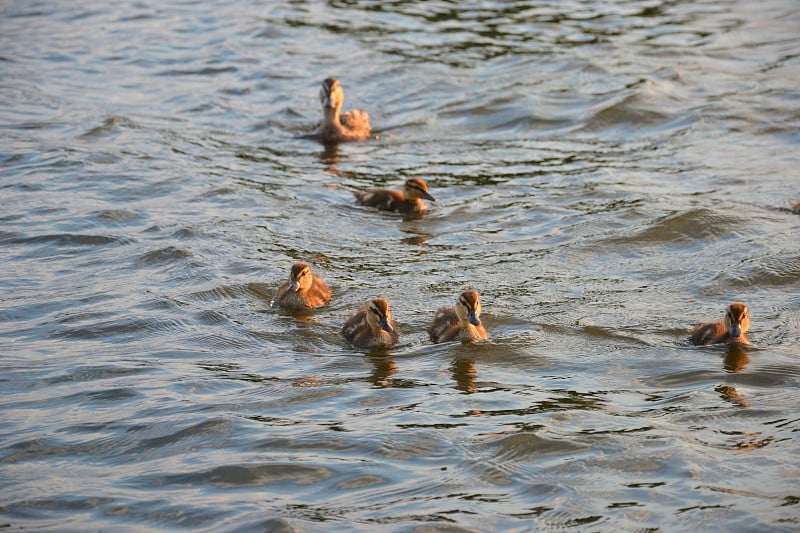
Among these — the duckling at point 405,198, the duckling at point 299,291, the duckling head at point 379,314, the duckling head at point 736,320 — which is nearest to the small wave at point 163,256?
the duckling at point 299,291

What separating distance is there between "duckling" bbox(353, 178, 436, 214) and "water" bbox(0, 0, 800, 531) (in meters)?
0.18

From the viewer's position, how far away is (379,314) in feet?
27.9

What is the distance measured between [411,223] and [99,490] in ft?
18.7

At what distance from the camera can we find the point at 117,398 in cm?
768

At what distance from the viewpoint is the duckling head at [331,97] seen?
14.5 meters

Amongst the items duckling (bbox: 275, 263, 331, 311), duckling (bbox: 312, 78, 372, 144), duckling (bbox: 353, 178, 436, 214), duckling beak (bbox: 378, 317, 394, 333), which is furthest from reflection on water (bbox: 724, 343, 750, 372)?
duckling (bbox: 312, 78, 372, 144)

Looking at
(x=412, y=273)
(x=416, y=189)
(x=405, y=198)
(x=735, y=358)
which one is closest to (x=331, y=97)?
(x=405, y=198)

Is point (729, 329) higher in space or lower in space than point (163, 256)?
higher

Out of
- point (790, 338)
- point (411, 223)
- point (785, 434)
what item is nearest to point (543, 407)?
point (785, 434)

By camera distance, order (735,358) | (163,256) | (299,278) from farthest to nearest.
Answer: (163,256) < (299,278) < (735,358)

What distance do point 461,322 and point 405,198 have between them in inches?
132

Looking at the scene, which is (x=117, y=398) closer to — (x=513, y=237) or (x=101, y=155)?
(x=513, y=237)

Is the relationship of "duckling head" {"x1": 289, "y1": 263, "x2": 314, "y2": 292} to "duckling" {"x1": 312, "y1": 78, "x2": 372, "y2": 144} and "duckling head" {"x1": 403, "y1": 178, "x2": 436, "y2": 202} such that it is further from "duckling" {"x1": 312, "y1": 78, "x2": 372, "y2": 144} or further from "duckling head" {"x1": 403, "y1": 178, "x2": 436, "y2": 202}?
"duckling" {"x1": 312, "y1": 78, "x2": 372, "y2": 144}

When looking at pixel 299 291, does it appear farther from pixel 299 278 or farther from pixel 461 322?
pixel 461 322
